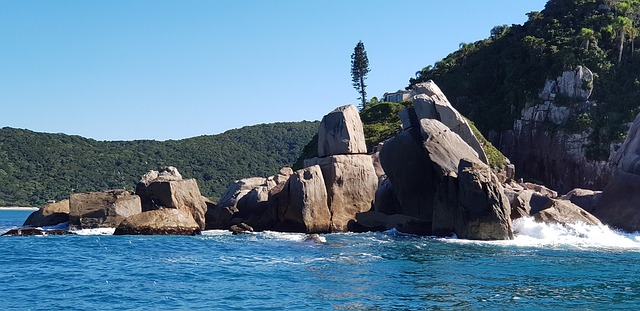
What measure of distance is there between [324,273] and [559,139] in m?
52.5

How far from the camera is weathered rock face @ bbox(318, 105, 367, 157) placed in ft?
172

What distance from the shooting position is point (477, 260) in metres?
32.4

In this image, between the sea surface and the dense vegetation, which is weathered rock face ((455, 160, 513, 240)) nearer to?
the sea surface

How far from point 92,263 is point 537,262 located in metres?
20.2

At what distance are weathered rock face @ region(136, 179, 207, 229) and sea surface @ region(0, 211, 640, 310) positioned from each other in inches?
248

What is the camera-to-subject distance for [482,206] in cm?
4088

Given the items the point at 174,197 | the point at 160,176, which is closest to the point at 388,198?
the point at 174,197

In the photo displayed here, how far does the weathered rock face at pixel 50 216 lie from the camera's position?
56750 mm

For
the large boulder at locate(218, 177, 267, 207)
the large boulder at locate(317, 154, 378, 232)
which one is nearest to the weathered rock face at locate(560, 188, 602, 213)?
the large boulder at locate(317, 154, 378, 232)

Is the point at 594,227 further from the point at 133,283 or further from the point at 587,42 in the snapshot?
the point at 587,42

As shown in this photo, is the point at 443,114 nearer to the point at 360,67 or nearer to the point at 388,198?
the point at 388,198

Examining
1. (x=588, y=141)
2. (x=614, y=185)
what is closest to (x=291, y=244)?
(x=614, y=185)

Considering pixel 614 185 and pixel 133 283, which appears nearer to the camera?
pixel 133 283

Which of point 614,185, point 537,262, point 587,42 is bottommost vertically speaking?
point 537,262
